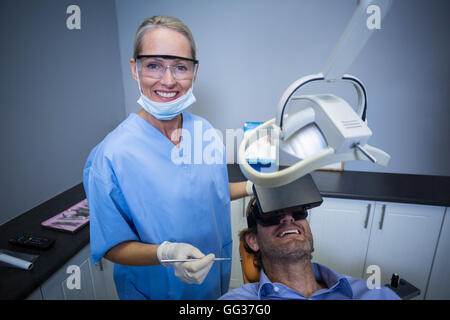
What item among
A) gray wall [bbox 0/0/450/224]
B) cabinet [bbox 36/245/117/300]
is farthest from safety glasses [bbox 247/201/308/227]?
gray wall [bbox 0/0/450/224]

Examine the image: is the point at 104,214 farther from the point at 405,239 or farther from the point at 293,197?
the point at 405,239

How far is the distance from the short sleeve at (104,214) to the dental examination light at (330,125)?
0.55 meters

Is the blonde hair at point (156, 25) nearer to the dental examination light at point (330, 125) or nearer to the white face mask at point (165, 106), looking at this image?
the white face mask at point (165, 106)

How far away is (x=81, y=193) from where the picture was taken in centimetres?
165

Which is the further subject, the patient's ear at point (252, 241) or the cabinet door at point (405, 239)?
the cabinet door at point (405, 239)

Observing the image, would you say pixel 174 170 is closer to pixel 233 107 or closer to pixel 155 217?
pixel 155 217

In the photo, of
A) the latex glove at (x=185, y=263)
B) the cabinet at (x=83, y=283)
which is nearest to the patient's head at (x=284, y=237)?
the latex glove at (x=185, y=263)

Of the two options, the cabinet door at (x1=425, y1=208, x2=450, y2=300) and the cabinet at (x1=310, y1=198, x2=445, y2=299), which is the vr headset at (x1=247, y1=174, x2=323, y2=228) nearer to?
the cabinet at (x1=310, y1=198, x2=445, y2=299)

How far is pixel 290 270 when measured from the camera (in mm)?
1114

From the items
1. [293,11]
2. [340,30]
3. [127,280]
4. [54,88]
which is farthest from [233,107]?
[127,280]

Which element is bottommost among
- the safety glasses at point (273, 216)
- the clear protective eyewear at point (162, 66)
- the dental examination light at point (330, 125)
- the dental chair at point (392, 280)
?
the dental chair at point (392, 280)

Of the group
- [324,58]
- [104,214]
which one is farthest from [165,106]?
[324,58]

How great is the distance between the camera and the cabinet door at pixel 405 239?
1602mm

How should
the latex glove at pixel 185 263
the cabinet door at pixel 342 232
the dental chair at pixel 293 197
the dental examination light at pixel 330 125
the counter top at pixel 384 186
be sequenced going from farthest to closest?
the cabinet door at pixel 342 232, the counter top at pixel 384 186, the dental chair at pixel 293 197, the latex glove at pixel 185 263, the dental examination light at pixel 330 125
